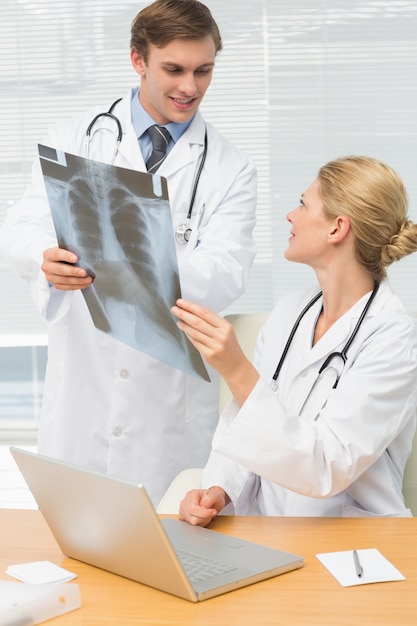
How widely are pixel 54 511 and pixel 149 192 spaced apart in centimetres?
55

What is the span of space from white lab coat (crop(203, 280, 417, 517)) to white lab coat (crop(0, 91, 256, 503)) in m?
0.33

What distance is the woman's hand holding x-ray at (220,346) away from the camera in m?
1.44

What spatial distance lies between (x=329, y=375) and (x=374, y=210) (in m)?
0.32

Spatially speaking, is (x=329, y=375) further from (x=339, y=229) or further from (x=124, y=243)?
(x=124, y=243)

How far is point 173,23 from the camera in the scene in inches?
81.5

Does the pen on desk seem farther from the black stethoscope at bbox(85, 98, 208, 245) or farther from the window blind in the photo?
the window blind

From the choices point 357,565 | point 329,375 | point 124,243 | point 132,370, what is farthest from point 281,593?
point 132,370

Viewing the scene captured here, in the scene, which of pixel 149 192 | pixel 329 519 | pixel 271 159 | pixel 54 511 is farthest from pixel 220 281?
pixel 271 159

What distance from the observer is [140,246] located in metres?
1.64

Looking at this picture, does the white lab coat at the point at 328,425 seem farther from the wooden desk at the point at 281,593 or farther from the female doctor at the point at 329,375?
the wooden desk at the point at 281,593

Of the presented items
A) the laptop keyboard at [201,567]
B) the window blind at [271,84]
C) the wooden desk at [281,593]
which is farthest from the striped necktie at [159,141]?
the window blind at [271,84]

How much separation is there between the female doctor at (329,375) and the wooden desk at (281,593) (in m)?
0.13

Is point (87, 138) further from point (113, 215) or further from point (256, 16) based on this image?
point (256, 16)

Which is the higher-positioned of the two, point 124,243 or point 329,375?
point 124,243
